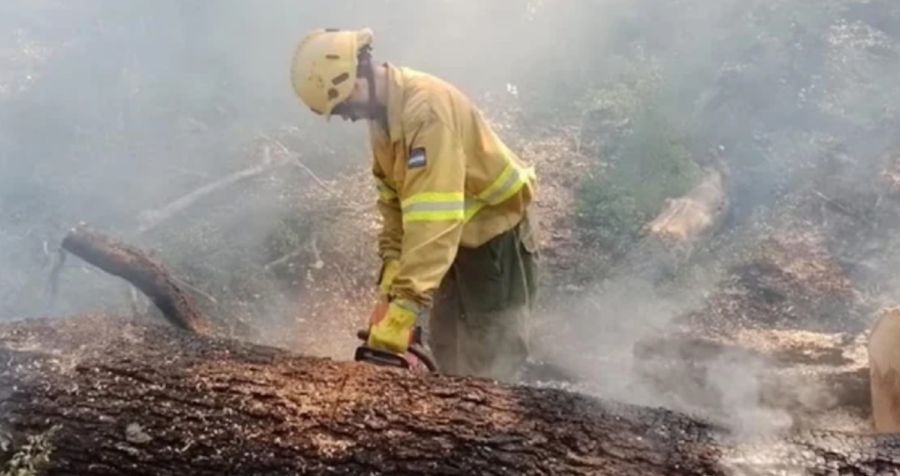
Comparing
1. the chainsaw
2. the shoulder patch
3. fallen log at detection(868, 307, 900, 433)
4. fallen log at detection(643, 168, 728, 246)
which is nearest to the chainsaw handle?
the chainsaw

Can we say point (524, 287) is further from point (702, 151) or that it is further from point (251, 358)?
point (702, 151)

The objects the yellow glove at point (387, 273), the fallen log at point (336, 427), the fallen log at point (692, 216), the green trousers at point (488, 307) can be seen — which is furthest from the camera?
the fallen log at point (692, 216)

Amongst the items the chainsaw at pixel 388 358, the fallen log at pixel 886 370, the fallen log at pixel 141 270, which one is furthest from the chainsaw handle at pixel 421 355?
the fallen log at pixel 886 370

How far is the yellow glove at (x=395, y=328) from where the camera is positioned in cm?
318

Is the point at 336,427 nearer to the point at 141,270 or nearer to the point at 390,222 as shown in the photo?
the point at 390,222

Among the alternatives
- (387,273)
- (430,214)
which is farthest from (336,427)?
(387,273)

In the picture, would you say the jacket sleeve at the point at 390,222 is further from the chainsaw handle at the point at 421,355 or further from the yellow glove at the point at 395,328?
the yellow glove at the point at 395,328

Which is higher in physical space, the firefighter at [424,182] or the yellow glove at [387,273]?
the firefighter at [424,182]

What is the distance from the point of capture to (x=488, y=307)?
166 inches

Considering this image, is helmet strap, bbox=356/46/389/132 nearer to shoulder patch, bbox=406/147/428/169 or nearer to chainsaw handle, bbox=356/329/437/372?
shoulder patch, bbox=406/147/428/169

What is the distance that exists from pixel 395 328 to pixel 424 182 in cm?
54

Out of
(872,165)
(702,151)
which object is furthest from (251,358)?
(872,165)

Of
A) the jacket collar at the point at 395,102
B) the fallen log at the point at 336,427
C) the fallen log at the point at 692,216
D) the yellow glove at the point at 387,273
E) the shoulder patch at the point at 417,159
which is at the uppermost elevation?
the fallen log at the point at 692,216

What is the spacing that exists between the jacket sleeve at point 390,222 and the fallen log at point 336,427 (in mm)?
1064
